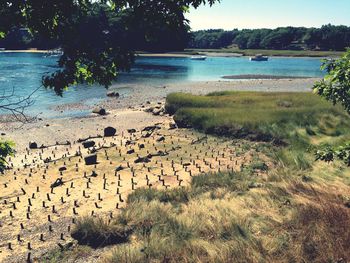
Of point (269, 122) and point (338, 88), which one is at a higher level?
point (338, 88)

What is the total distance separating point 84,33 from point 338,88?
678cm

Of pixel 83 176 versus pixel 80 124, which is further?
pixel 80 124

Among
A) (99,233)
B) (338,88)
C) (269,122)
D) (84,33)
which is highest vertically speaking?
(84,33)

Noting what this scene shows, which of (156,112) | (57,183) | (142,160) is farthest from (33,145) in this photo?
(156,112)

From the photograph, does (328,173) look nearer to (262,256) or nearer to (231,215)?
(231,215)

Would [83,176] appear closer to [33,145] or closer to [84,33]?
[84,33]

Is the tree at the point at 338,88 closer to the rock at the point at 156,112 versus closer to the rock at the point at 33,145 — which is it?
the rock at the point at 33,145

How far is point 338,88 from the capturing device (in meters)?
9.92

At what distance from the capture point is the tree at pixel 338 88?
8.77 meters

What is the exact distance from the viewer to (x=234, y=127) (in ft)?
81.4

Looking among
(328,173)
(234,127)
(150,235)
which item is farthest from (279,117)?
(150,235)

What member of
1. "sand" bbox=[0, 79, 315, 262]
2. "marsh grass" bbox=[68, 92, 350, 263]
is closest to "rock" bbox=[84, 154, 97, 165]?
"sand" bbox=[0, 79, 315, 262]

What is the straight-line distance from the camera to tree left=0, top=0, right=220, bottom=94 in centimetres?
794

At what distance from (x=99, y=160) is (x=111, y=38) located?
1202 centimetres
